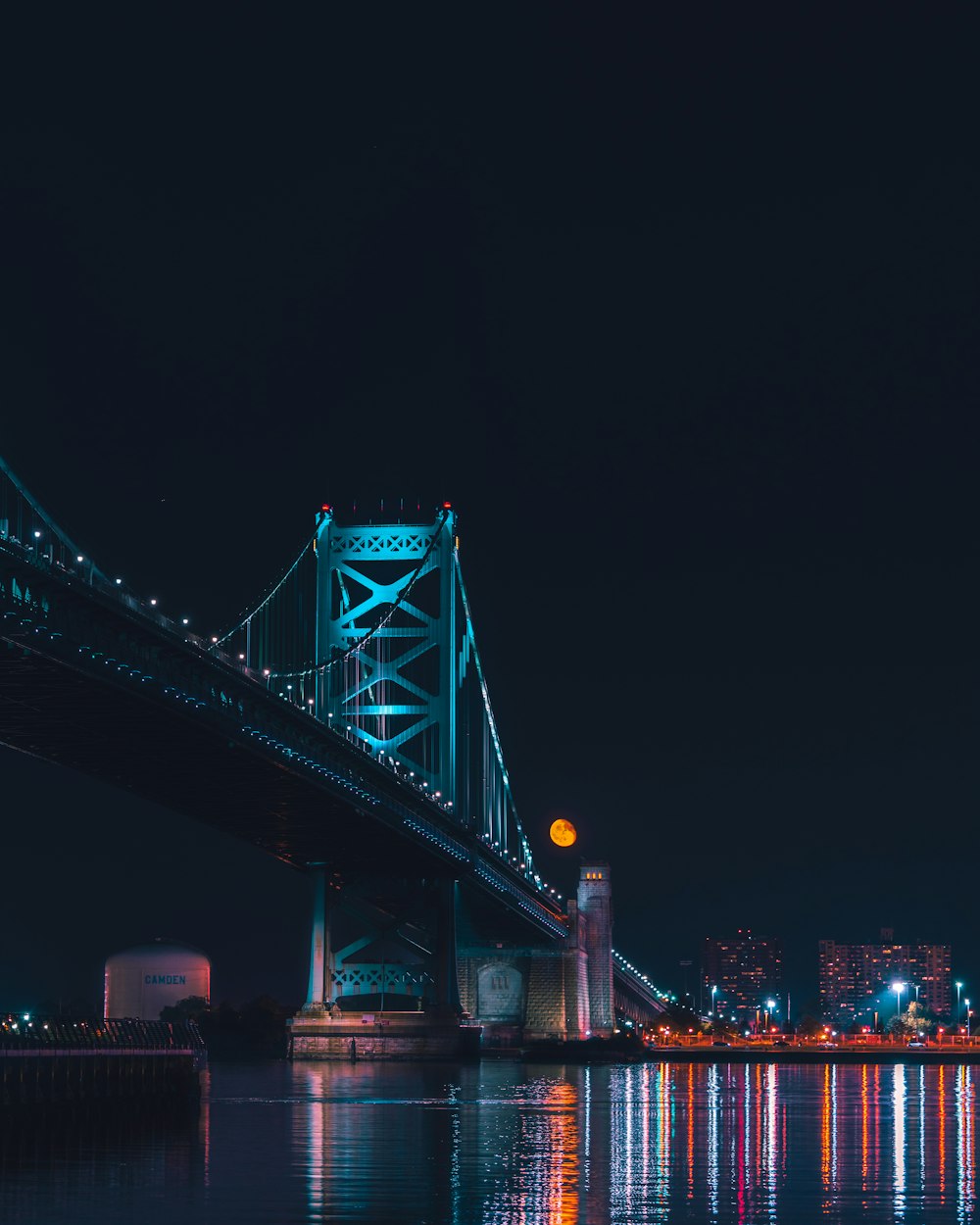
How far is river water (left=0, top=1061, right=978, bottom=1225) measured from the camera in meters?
25.1

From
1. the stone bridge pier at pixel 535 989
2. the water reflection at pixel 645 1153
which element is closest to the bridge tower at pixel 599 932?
the stone bridge pier at pixel 535 989

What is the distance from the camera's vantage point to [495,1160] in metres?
31.8

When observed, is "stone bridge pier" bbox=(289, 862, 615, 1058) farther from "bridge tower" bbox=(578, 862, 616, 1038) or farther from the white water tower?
the white water tower

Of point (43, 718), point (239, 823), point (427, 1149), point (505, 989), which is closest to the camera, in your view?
point (427, 1149)

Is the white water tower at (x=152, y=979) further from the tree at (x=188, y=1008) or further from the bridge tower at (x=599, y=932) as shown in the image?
the bridge tower at (x=599, y=932)

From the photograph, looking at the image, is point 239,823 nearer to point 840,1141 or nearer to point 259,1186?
point 840,1141

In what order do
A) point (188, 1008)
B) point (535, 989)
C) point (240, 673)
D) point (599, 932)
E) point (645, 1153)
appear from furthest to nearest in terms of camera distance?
point (599, 932) → point (535, 989) → point (188, 1008) → point (240, 673) → point (645, 1153)

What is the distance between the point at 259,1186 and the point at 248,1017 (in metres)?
96.4

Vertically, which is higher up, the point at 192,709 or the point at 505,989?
the point at 192,709

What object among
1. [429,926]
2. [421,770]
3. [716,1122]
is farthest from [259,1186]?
[429,926]

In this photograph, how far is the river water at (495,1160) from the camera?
990 inches

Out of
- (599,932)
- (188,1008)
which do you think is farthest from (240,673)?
(599,932)

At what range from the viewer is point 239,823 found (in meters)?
78.4

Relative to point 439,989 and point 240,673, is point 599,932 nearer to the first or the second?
point 439,989
